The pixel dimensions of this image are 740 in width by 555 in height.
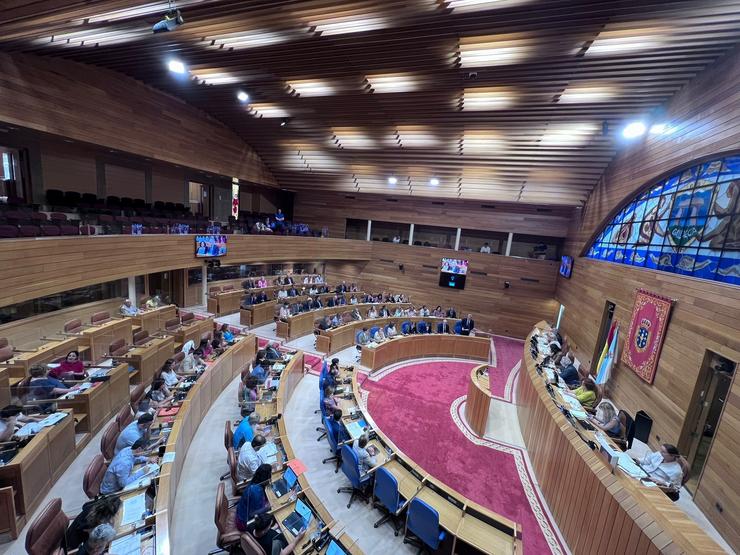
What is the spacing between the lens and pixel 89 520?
3.02 m

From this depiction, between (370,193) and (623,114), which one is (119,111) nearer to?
(370,193)

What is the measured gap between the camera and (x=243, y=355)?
27.7 ft

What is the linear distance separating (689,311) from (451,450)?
4.84 meters

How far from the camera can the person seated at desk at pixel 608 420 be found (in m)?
4.80

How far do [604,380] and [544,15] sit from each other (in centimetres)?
789

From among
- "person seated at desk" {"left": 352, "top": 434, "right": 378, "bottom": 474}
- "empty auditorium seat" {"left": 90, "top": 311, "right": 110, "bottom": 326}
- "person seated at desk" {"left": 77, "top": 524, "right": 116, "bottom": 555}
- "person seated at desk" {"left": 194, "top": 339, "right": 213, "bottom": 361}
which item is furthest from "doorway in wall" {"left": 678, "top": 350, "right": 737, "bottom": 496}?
"empty auditorium seat" {"left": 90, "top": 311, "right": 110, "bottom": 326}

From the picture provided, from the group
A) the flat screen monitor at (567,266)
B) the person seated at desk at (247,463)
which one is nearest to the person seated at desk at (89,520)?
the person seated at desk at (247,463)

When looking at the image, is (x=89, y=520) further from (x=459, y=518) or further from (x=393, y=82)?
(x=393, y=82)

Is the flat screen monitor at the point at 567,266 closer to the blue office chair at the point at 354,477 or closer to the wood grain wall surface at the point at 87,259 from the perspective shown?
the blue office chair at the point at 354,477

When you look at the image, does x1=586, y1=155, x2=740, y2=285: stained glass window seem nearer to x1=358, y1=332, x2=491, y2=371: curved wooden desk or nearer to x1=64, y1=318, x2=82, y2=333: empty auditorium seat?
x1=358, y1=332, x2=491, y2=371: curved wooden desk

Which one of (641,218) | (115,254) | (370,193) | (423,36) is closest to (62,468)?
(115,254)

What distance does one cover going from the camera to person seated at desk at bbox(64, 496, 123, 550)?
9.72 ft

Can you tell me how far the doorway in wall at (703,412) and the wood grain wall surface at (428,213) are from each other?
1122 centimetres

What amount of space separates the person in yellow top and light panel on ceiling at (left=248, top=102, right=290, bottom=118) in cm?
1246
